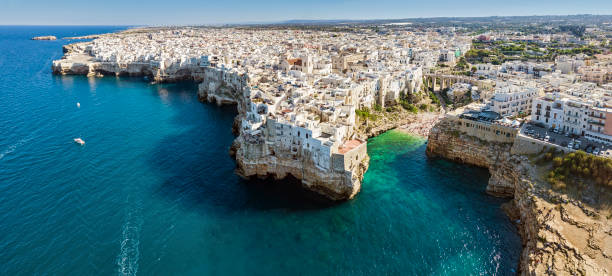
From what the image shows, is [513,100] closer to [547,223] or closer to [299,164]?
[547,223]

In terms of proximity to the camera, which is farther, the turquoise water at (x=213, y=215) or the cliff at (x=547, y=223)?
the turquoise water at (x=213, y=215)

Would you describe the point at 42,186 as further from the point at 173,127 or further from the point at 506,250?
the point at 506,250

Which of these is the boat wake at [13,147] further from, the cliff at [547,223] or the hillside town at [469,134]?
the cliff at [547,223]

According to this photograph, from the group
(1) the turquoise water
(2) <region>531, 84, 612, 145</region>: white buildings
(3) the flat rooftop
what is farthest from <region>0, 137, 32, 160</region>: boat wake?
(2) <region>531, 84, 612, 145</region>: white buildings

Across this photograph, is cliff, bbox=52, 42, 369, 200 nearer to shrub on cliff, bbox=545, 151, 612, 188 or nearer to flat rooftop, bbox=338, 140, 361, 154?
flat rooftop, bbox=338, 140, 361, 154

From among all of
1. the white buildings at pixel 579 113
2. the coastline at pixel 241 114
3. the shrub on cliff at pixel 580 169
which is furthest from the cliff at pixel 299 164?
the white buildings at pixel 579 113

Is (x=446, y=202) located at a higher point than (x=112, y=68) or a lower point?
lower

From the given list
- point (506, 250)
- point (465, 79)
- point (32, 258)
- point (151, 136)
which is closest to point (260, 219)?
point (32, 258)
